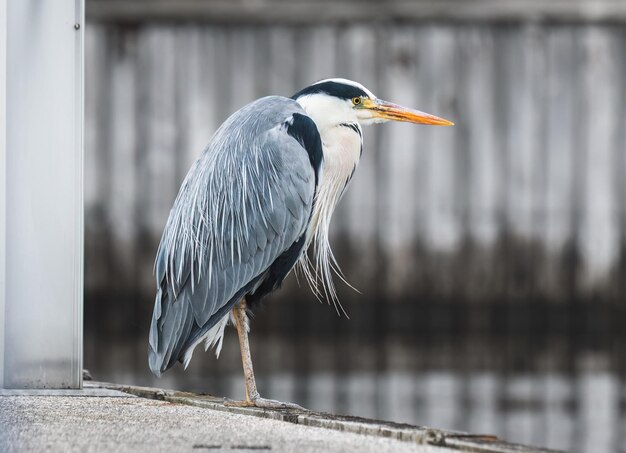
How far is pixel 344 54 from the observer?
28.8 feet

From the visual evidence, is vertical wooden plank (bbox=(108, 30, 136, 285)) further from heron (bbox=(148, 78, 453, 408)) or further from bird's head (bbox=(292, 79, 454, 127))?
heron (bbox=(148, 78, 453, 408))

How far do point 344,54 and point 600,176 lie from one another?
75.5 inches

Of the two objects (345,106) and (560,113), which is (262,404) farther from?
(560,113)

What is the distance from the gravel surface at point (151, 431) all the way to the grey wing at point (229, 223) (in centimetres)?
53

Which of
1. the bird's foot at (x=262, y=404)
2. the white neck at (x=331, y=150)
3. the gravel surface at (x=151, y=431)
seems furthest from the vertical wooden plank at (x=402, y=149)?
the gravel surface at (x=151, y=431)

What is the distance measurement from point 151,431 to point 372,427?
Result: 0.65 metres

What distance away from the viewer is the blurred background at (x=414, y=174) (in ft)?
28.1

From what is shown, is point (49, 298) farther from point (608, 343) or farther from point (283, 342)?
point (608, 343)

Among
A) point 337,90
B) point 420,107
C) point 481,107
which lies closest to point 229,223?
point 337,90

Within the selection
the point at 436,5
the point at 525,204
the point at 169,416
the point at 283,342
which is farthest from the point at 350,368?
the point at 169,416

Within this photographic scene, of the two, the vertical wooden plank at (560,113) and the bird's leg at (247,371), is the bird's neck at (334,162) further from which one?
the vertical wooden plank at (560,113)

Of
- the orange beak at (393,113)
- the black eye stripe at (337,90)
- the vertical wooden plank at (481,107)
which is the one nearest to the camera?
the black eye stripe at (337,90)

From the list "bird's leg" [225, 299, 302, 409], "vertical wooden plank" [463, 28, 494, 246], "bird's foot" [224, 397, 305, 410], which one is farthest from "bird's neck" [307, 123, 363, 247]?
"vertical wooden plank" [463, 28, 494, 246]

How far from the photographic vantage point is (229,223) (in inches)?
197
